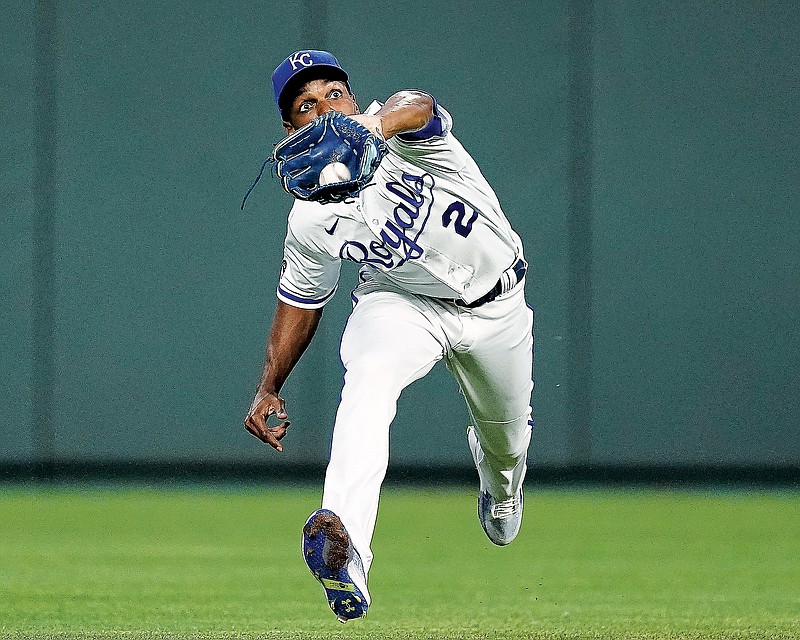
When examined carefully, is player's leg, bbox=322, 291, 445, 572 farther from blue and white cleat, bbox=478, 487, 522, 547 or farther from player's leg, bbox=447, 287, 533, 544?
blue and white cleat, bbox=478, 487, 522, 547

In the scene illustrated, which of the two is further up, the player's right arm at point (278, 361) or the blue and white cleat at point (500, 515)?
the player's right arm at point (278, 361)

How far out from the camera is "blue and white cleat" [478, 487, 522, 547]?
4531mm

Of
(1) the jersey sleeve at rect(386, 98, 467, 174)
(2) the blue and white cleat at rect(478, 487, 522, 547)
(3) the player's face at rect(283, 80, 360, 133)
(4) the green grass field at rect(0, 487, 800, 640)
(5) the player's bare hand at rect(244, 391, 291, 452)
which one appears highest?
(3) the player's face at rect(283, 80, 360, 133)

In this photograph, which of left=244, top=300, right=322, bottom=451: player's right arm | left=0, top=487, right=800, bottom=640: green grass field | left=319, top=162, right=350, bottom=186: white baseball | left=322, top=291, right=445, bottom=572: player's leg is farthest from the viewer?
left=0, top=487, right=800, bottom=640: green grass field

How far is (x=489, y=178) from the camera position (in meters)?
7.52

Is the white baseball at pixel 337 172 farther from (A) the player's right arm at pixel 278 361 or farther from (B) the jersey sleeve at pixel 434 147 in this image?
(A) the player's right arm at pixel 278 361

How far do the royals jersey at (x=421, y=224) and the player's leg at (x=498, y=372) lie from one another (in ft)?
0.33

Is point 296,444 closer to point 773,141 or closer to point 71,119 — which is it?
point 71,119

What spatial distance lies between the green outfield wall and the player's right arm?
361 centimetres

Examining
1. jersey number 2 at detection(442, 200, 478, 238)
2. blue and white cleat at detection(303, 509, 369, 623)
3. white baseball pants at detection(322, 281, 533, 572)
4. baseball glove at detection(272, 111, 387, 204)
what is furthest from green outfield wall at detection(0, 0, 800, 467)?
baseball glove at detection(272, 111, 387, 204)

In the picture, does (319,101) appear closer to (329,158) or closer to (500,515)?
(329,158)

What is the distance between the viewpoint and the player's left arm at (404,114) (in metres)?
2.91

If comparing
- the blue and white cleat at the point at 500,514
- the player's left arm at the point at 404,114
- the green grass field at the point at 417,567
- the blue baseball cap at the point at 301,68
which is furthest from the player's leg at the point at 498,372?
the blue baseball cap at the point at 301,68

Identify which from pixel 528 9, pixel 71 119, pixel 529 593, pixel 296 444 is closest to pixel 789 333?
pixel 528 9
